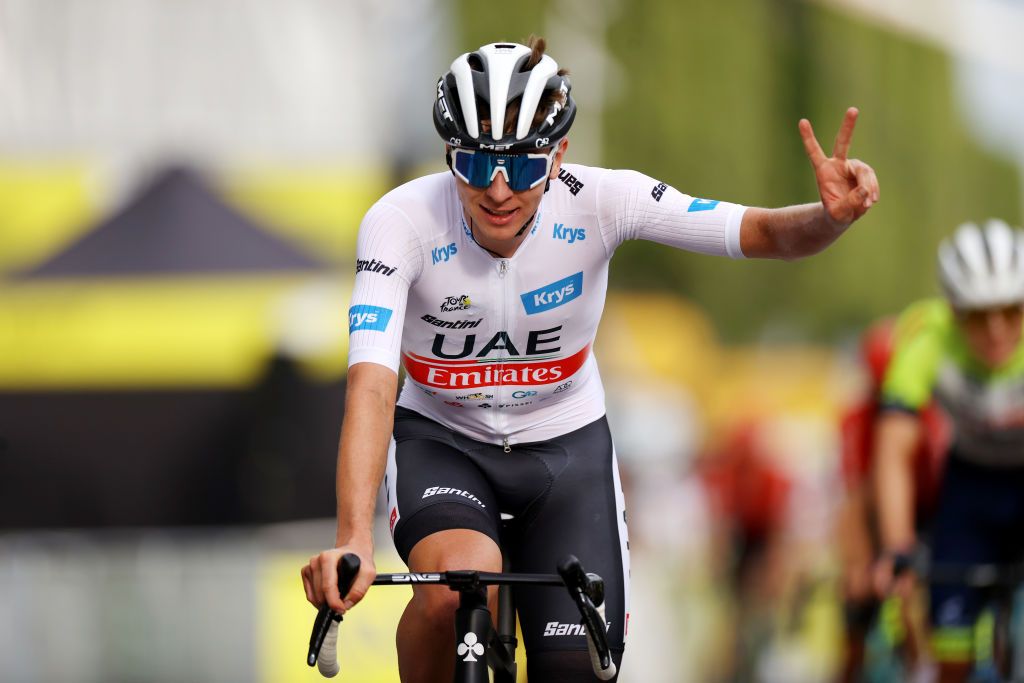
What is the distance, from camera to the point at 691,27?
2300 centimetres

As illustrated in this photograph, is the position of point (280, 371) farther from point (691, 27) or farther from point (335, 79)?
point (691, 27)

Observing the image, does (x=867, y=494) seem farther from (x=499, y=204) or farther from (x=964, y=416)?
(x=499, y=204)

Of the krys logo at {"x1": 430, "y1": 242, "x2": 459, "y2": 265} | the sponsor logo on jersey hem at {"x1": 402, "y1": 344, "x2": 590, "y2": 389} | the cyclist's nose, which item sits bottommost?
the sponsor logo on jersey hem at {"x1": 402, "y1": 344, "x2": 590, "y2": 389}

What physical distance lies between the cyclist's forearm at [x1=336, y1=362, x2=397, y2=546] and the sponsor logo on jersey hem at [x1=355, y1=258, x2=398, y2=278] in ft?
1.04

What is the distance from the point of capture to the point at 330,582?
368cm

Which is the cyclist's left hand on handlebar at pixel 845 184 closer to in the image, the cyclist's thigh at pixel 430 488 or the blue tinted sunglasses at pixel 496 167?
the blue tinted sunglasses at pixel 496 167

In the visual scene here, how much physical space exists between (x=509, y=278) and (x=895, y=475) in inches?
136

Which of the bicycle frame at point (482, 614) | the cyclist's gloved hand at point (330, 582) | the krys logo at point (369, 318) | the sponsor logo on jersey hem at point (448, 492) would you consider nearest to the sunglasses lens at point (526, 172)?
the krys logo at point (369, 318)

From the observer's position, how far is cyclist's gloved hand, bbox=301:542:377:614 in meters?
3.69

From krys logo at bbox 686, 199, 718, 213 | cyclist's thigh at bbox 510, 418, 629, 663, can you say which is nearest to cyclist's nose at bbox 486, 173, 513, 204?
krys logo at bbox 686, 199, 718, 213

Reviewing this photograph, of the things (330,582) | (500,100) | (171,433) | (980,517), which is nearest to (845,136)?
(500,100)

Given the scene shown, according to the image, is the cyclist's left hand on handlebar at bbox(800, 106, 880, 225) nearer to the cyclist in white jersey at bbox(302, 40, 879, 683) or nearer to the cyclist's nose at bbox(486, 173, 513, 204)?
the cyclist in white jersey at bbox(302, 40, 879, 683)

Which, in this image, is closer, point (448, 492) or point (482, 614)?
point (482, 614)

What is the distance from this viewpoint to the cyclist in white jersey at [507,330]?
435cm
